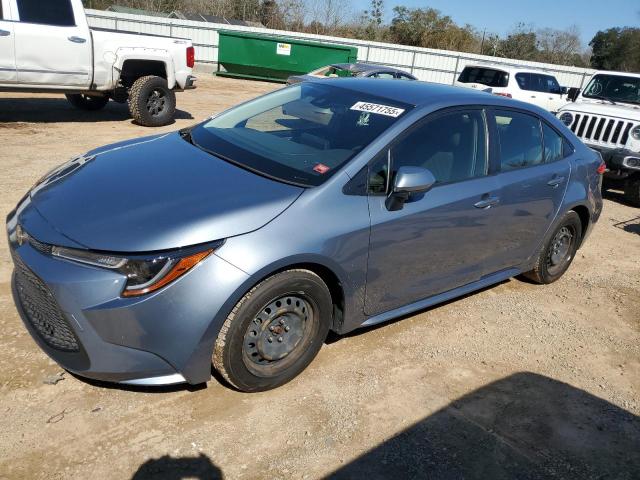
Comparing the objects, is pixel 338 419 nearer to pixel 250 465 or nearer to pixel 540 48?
pixel 250 465

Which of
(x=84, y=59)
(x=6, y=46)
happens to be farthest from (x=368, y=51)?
(x=6, y=46)

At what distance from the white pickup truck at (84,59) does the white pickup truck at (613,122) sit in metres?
6.98

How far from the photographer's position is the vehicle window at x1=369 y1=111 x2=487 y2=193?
335 cm

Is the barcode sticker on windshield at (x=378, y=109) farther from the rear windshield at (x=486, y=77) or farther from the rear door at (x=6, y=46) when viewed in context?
the rear windshield at (x=486, y=77)

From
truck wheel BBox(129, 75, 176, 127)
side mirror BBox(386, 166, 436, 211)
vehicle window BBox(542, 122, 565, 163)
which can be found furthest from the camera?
truck wheel BBox(129, 75, 176, 127)

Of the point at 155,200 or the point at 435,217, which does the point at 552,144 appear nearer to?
the point at 435,217

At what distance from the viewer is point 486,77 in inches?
571

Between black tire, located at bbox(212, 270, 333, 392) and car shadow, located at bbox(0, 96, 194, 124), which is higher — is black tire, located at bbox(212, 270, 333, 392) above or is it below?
above

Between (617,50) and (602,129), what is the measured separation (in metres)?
50.7

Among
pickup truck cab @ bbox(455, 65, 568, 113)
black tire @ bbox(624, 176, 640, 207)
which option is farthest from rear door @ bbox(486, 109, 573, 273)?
pickup truck cab @ bbox(455, 65, 568, 113)

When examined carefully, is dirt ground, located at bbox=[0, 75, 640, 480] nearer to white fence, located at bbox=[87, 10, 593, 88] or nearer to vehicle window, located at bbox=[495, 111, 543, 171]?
vehicle window, located at bbox=[495, 111, 543, 171]

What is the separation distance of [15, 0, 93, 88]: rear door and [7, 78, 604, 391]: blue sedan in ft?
19.6

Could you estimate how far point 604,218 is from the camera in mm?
7711

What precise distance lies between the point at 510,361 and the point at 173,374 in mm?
2325
